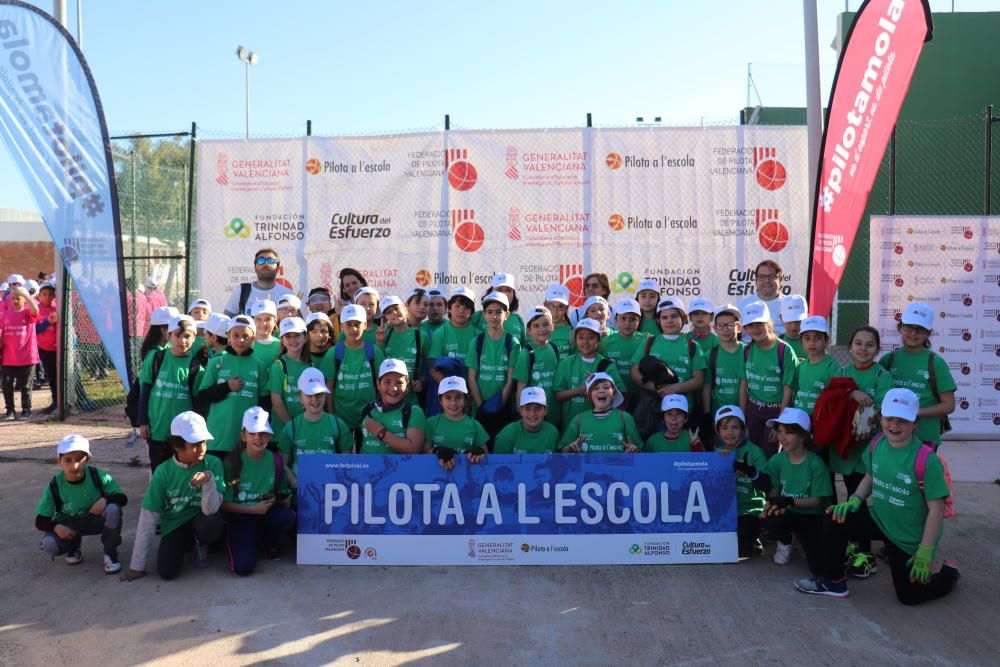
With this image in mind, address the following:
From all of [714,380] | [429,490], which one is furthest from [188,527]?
[714,380]

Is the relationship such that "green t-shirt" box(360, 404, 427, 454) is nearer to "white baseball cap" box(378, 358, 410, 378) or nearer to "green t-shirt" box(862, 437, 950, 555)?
"white baseball cap" box(378, 358, 410, 378)

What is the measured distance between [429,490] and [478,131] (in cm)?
569

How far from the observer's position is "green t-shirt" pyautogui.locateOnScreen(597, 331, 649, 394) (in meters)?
6.59

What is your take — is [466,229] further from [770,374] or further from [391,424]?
[770,374]

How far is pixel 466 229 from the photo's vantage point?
10.1 m

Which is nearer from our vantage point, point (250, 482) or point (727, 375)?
point (250, 482)

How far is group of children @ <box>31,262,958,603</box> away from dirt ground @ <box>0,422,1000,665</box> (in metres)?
0.22

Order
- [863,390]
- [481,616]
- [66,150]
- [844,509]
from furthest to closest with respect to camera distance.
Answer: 1. [66,150]
2. [863,390]
3. [844,509]
4. [481,616]

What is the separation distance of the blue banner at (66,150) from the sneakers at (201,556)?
3679 mm

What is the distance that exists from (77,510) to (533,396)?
10.6 feet

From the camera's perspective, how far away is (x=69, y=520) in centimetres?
559

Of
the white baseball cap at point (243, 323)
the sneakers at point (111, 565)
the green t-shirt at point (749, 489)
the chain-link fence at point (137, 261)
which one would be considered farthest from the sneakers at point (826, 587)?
the chain-link fence at point (137, 261)

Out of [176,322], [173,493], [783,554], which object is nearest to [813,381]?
[783,554]

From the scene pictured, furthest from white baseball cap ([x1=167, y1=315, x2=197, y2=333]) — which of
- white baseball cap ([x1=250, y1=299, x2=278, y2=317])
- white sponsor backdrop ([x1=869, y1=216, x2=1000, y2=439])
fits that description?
white sponsor backdrop ([x1=869, y1=216, x2=1000, y2=439])
